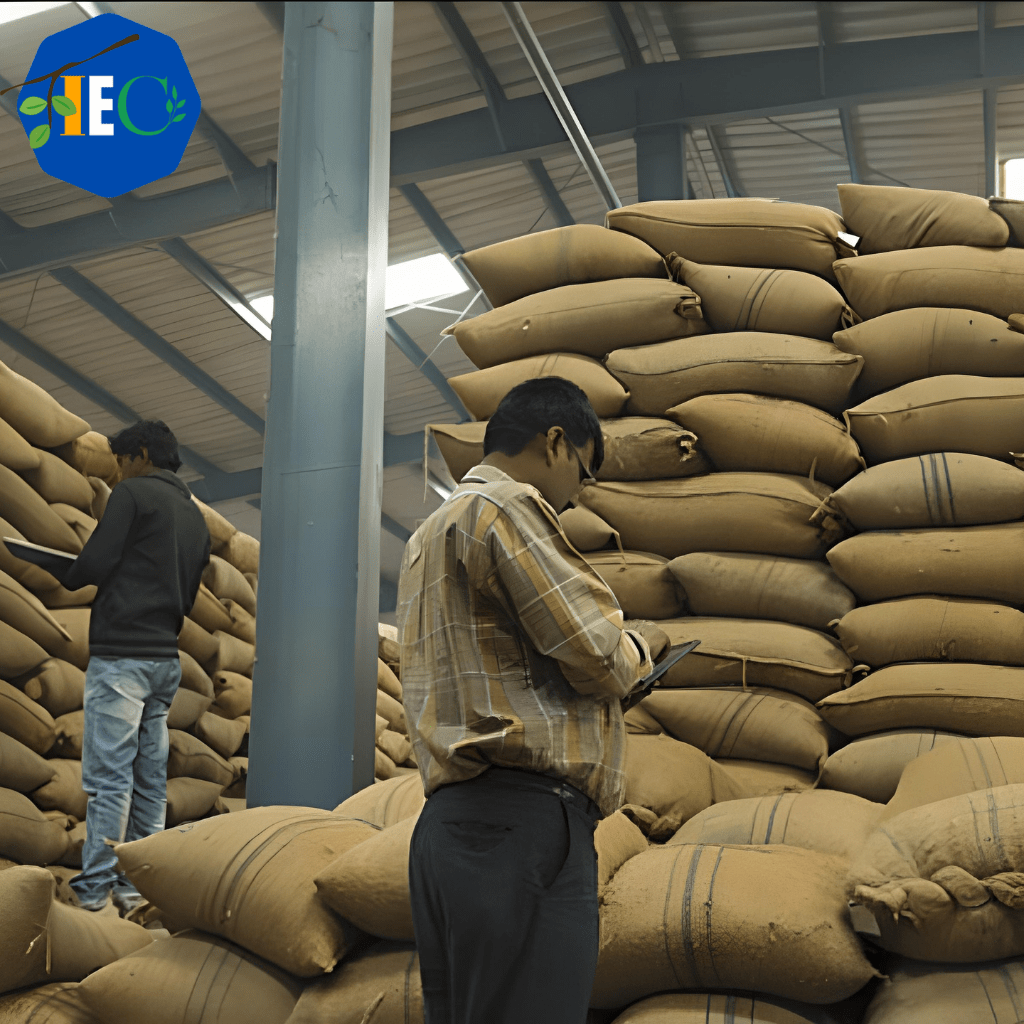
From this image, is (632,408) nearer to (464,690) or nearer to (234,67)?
(464,690)

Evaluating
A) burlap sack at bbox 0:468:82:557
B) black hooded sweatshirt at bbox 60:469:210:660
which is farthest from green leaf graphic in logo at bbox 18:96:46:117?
black hooded sweatshirt at bbox 60:469:210:660

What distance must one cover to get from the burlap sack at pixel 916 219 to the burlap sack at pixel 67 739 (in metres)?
2.69

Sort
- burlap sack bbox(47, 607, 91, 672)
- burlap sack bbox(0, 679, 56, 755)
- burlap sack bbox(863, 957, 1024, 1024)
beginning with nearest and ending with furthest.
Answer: burlap sack bbox(863, 957, 1024, 1024) → burlap sack bbox(0, 679, 56, 755) → burlap sack bbox(47, 607, 91, 672)

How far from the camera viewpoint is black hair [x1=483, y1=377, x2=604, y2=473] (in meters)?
1.53

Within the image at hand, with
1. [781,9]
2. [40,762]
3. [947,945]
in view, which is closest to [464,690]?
[947,945]

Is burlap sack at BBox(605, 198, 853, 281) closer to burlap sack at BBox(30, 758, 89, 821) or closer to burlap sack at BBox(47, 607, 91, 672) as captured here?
burlap sack at BBox(47, 607, 91, 672)

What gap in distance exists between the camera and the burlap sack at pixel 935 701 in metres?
2.40

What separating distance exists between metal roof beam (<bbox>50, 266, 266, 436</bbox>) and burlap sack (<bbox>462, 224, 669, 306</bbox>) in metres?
5.77

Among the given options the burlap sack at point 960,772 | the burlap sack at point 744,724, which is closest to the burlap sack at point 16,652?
the burlap sack at point 744,724

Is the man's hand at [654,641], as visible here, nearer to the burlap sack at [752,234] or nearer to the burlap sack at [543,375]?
the burlap sack at [543,375]

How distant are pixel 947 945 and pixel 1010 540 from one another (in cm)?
117

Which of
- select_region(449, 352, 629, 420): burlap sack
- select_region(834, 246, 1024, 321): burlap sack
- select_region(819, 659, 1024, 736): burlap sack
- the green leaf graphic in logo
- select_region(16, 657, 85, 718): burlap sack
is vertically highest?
the green leaf graphic in logo

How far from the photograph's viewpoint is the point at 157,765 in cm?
313

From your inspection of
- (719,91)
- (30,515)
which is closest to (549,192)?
(719,91)
